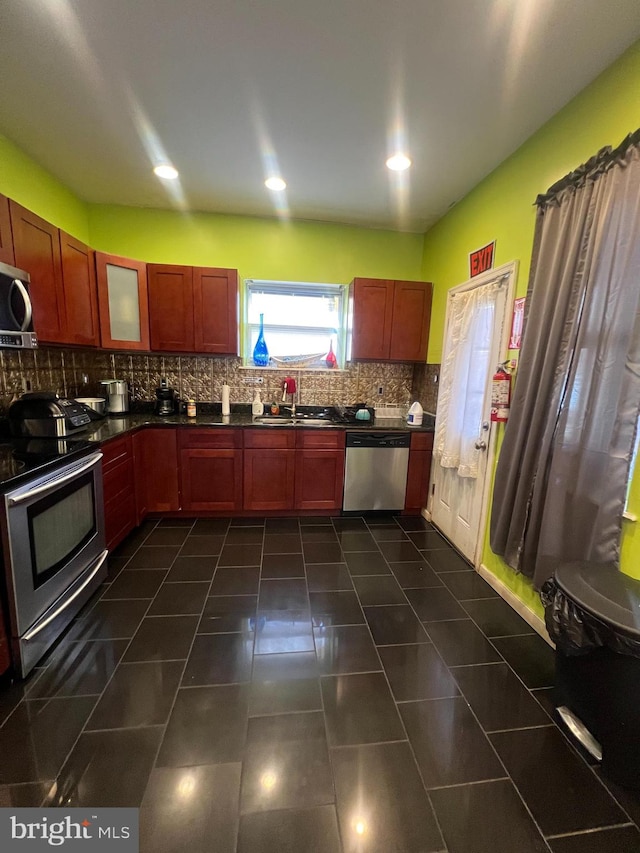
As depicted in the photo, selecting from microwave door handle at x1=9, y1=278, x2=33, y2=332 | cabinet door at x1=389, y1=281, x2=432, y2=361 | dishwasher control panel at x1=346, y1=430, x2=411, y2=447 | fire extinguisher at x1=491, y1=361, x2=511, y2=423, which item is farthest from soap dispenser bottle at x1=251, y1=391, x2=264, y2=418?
fire extinguisher at x1=491, y1=361, x2=511, y2=423

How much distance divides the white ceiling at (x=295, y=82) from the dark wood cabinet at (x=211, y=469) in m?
2.07

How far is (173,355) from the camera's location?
3.40 metres

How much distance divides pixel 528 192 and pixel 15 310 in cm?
303

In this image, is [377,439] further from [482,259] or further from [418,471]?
[482,259]

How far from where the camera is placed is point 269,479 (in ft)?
10.4

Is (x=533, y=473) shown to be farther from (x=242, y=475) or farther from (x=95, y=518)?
(x=95, y=518)

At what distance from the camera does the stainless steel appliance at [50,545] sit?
4.87 feet

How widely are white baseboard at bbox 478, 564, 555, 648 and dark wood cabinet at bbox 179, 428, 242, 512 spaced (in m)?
2.09

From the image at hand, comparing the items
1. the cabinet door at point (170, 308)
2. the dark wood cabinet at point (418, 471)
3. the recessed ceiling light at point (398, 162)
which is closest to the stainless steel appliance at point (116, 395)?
the cabinet door at point (170, 308)

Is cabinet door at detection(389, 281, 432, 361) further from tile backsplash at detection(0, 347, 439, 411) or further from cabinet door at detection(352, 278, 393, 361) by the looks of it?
tile backsplash at detection(0, 347, 439, 411)

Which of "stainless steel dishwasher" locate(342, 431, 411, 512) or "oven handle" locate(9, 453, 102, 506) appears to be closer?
"oven handle" locate(9, 453, 102, 506)

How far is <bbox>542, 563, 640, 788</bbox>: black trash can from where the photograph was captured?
114cm

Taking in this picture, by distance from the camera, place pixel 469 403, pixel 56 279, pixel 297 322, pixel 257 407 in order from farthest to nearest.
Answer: pixel 297 322 → pixel 257 407 → pixel 469 403 → pixel 56 279

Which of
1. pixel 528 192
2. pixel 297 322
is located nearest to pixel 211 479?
pixel 297 322
